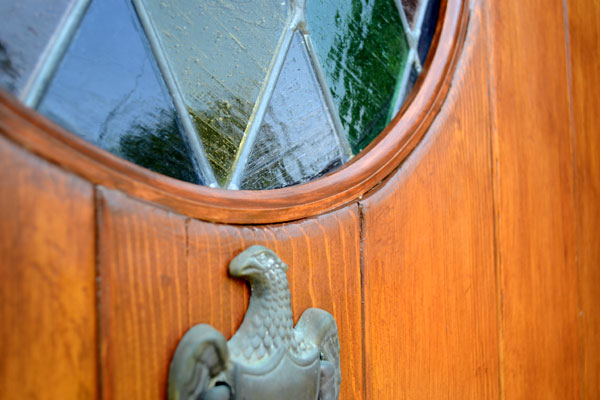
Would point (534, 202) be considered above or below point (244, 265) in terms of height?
above

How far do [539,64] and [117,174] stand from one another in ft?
1.92

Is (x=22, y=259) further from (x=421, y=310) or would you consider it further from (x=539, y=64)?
(x=539, y=64)

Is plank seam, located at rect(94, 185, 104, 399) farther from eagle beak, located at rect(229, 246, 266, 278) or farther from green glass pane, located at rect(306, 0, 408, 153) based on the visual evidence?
green glass pane, located at rect(306, 0, 408, 153)

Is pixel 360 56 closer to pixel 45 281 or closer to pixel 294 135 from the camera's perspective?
pixel 294 135

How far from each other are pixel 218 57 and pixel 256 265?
0.18m

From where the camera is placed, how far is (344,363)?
453 mm

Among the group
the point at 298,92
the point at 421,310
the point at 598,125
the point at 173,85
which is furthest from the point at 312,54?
the point at 598,125

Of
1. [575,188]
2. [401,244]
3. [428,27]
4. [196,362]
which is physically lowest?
[196,362]

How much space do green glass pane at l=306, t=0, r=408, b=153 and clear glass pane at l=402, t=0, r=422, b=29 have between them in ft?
0.05

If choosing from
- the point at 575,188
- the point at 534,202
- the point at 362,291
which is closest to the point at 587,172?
the point at 575,188

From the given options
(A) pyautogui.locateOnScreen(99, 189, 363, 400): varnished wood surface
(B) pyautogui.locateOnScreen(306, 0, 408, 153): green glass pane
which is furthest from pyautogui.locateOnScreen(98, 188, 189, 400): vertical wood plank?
(B) pyautogui.locateOnScreen(306, 0, 408, 153): green glass pane

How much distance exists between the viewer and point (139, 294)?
0.34 meters

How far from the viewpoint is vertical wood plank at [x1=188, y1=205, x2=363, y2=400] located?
37cm

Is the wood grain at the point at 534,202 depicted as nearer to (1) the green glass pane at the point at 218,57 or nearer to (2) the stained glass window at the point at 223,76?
(2) the stained glass window at the point at 223,76
